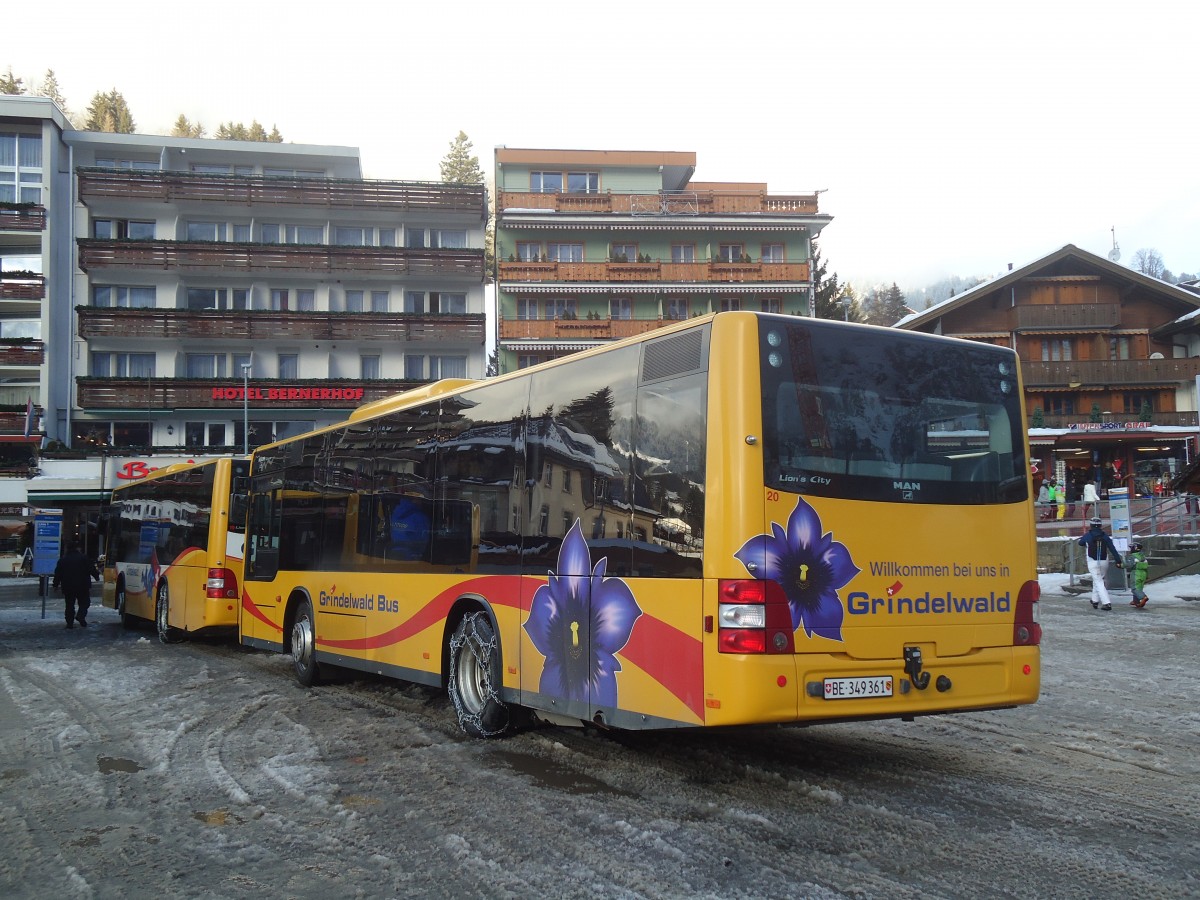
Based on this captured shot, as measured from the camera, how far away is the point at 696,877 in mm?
4828

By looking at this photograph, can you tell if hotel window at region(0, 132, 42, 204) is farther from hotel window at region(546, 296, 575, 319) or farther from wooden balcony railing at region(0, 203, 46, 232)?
hotel window at region(546, 296, 575, 319)

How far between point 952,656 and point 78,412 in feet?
166

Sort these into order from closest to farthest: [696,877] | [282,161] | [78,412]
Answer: [696,877] < [78,412] < [282,161]

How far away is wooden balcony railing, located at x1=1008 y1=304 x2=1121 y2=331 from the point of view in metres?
53.8

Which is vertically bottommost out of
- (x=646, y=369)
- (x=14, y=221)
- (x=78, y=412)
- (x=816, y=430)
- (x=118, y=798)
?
(x=118, y=798)

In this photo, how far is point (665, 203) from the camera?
54469 mm

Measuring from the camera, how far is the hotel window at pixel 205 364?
5000 centimetres

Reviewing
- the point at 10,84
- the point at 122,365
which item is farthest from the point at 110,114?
the point at 122,365

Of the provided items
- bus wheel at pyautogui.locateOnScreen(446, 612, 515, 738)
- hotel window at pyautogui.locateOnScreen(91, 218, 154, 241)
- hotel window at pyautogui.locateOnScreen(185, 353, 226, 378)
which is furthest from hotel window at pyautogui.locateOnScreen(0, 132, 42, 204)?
bus wheel at pyautogui.locateOnScreen(446, 612, 515, 738)

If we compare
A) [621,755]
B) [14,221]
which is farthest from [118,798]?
[14,221]

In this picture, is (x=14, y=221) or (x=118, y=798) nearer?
(x=118, y=798)

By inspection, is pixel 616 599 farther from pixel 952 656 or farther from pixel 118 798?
pixel 118 798

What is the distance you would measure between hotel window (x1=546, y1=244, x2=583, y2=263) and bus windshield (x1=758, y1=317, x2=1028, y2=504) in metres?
48.7

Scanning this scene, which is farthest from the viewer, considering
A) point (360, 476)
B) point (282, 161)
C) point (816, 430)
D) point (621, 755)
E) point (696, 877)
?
point (282, 161)
